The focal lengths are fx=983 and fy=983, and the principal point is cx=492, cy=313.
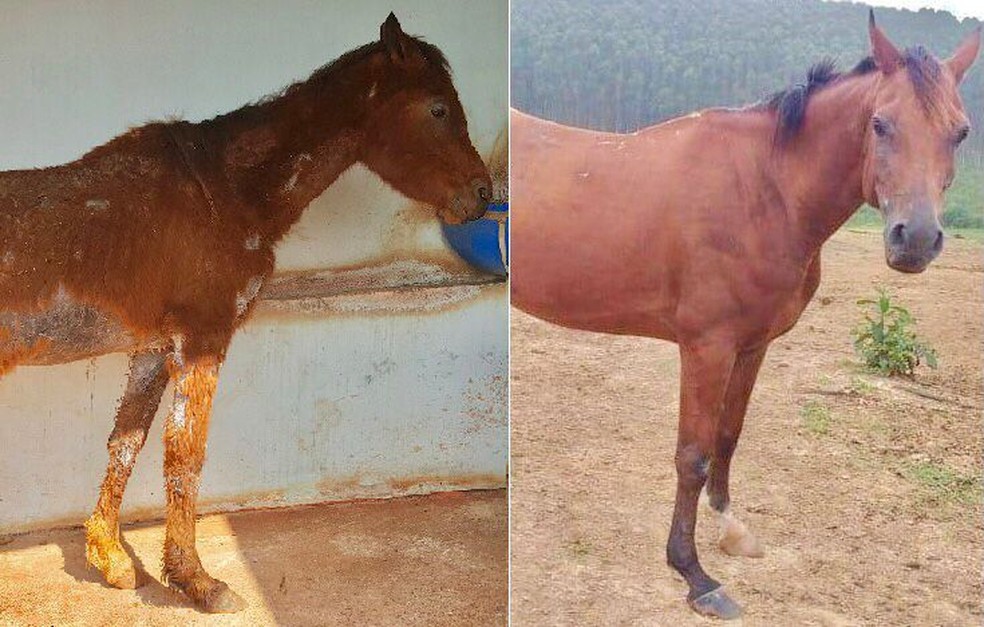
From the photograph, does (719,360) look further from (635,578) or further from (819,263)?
(635,578)

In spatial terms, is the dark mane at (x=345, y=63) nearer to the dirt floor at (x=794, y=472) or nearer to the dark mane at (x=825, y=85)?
the dirt floor at (x=794, y=472)

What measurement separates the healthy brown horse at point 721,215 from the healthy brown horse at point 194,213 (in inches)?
64.1

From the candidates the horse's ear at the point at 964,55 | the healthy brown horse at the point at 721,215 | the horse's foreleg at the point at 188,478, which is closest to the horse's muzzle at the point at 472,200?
the horse's foreleg at the point at 188,478

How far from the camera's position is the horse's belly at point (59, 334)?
3783 millimetres

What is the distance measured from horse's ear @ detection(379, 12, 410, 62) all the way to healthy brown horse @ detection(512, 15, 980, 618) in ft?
5.22

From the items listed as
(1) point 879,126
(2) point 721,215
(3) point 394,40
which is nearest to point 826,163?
(1) point 879,126

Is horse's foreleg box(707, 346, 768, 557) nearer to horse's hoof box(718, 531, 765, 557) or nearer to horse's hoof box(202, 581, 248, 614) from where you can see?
horse's hoof box(718, 531, 765, 557)

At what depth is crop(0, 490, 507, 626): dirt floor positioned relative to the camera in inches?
162

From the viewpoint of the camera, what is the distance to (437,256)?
5.33 meters

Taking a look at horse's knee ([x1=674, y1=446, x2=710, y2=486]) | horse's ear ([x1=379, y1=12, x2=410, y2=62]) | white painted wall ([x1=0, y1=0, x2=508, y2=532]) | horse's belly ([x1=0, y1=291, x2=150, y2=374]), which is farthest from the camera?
white painted wall ([x1=0, y1=0, x2=508, y2=532])

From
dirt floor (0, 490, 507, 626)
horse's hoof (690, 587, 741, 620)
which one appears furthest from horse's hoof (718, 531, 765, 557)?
dirt floor (0, 490, 507, 626)

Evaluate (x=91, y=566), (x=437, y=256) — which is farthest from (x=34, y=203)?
(x=437, y=256)

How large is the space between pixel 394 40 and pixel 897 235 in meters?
2.33

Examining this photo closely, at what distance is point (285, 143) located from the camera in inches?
162
